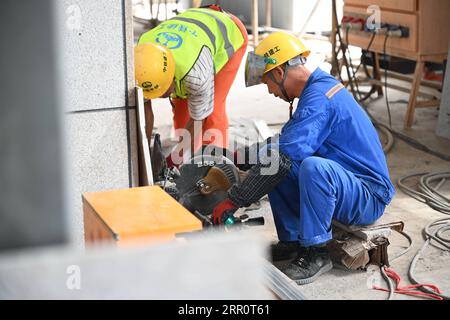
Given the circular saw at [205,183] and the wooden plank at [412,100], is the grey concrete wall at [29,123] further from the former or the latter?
the wooden plank at [412,100]

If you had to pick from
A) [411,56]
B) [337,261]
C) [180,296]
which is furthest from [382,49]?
[180,296]

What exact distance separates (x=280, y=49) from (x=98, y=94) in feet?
3.25

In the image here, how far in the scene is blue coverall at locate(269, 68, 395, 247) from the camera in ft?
11.3

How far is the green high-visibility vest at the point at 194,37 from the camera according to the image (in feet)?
14.4

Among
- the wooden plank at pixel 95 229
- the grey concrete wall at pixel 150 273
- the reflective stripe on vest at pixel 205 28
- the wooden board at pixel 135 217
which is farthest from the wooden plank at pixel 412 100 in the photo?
the grey concrete wall at pixel 150 273

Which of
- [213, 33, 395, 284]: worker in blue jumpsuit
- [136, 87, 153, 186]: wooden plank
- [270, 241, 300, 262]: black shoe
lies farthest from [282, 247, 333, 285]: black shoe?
[136, 87, 153, 186]: wooden plank

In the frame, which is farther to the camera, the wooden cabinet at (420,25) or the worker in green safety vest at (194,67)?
the wooden cabinet at (420,25)

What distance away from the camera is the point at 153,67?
4.12 m

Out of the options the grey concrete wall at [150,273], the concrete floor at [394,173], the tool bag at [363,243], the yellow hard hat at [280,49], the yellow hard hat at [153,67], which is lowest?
the concrete floor at [394,173]

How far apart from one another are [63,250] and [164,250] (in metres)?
0.16

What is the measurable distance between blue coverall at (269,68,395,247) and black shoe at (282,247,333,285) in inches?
5.3

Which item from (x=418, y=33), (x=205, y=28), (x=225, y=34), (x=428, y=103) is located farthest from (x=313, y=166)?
(x=428, y=103)

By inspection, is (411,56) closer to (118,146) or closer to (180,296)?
(118,146)

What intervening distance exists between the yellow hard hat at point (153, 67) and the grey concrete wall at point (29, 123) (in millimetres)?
3562
